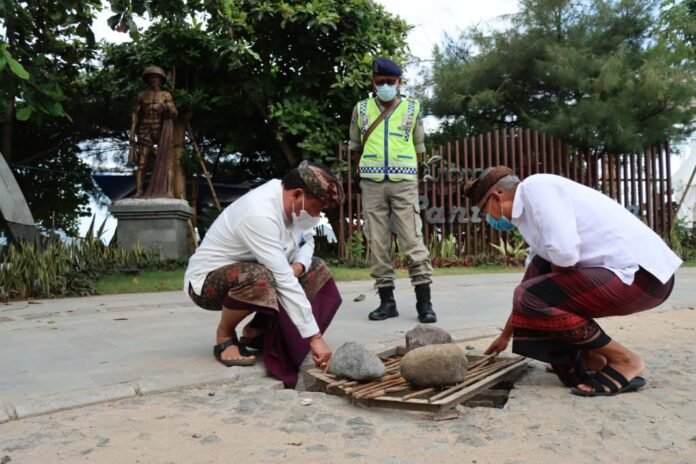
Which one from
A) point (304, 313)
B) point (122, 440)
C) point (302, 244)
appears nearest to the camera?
point (122, 440)

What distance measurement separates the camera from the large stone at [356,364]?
2.96 metres

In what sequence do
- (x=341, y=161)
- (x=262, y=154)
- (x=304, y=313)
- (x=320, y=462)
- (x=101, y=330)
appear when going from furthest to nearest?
1. (x=262, y=154)
2. (x=341, y=161)
3. (x=101, y=330)
4. (x=304, y=313)
5. (x=320, y=462)

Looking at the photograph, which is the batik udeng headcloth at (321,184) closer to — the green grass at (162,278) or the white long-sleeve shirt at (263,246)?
the white long-sleeve shirt at (263,246)

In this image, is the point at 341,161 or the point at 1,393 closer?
the point at 1,393

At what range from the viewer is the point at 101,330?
4.45m

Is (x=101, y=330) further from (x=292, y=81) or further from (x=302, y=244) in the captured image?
(x=292, y=81)

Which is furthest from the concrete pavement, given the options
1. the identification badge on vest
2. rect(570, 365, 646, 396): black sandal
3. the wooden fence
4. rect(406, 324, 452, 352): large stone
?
the wooden fence

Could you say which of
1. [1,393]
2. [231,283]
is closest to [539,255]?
[231,283]

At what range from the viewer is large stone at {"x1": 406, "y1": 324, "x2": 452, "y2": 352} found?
351cm

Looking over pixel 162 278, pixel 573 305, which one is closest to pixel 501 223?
pixel 573 305

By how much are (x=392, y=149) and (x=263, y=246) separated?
1.97 metres

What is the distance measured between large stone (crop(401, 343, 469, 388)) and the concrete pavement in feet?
2.74

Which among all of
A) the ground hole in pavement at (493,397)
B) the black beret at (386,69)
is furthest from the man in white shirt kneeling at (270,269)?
the black beret at (386,69)

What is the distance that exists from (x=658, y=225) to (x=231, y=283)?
11.1 meters
